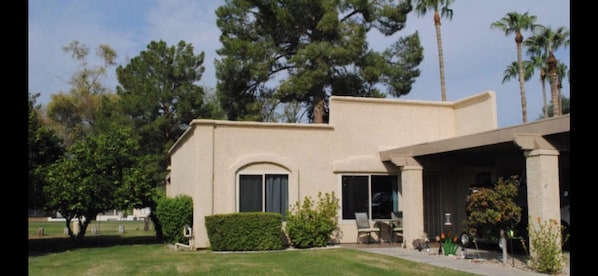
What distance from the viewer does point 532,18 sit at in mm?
31828

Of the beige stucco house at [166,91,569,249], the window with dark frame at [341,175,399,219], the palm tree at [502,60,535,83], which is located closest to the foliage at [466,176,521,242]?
the beige stucco house at [166,91,569,249]

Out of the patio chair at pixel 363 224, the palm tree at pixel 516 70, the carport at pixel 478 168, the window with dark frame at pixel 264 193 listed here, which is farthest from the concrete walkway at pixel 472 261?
the palm tree at pixel 516 70

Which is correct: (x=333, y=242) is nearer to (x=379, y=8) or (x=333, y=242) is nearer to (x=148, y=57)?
(x=379, y=8)

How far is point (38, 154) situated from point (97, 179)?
80.3 inches

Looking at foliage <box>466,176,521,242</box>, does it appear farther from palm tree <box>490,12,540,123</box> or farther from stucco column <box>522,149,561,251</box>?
palm tree <box>490,12,540,123</box>

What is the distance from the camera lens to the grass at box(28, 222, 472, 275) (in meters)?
10.4

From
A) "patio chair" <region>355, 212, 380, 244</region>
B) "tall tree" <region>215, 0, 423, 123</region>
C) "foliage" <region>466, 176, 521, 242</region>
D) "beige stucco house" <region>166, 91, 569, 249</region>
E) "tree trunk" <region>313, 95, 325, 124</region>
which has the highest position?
"tall tree" <region>215, 0, 423, 123</region>

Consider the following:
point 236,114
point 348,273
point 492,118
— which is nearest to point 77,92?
point 236,114

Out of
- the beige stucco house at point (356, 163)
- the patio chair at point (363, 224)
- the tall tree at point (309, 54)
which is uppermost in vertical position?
the tall tree at point (309, 54)

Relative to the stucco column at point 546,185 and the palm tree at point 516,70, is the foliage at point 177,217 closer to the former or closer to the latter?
the stucco column at point 546,185

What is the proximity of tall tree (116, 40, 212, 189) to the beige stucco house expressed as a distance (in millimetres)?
14086

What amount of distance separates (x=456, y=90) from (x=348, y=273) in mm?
23877

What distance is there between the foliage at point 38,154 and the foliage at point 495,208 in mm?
12124

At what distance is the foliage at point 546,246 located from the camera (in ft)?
33.1
